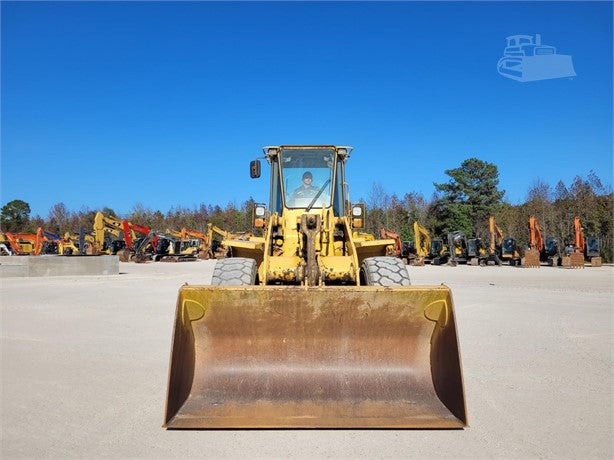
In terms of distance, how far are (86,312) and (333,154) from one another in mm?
6547

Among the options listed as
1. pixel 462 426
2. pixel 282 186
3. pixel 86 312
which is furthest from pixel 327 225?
pixel 86 312

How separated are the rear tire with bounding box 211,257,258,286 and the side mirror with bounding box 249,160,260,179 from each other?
1695mm

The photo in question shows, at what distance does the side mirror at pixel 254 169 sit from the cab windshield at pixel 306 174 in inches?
16.4

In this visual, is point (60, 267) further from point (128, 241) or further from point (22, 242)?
point (22, 242)

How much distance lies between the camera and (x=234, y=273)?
5754 mm

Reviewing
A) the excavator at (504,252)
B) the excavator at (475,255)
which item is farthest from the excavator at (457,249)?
the excavator at (504,252)

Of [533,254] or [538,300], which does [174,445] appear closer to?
[538,300]

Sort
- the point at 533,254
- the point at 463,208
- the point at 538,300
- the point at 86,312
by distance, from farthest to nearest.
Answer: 1. the point at 463,208
2. the point at 533,254
3. the point at 538,300
4. the point at 86,312

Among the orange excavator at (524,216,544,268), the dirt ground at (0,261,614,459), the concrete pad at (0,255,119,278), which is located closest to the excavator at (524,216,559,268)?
the orange excavator at (524,216,544,268)

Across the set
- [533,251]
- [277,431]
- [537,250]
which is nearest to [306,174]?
[277,431]

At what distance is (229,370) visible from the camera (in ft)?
14.9

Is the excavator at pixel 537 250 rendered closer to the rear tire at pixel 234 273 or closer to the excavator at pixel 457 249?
the excavator at pixel 457 249

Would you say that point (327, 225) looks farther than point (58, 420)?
Yes

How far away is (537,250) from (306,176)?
88.3 feet
